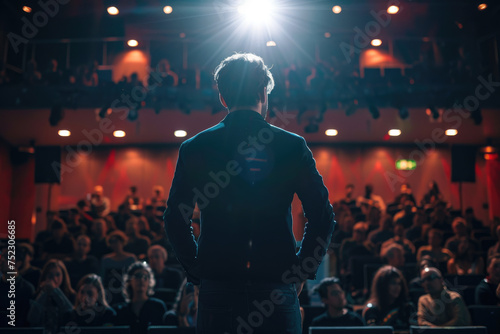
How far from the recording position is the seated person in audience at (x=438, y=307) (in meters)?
4.21

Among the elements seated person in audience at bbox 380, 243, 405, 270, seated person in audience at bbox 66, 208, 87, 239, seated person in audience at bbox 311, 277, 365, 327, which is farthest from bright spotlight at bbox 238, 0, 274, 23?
seated person in audience at bbox 311, 277, 365, 327

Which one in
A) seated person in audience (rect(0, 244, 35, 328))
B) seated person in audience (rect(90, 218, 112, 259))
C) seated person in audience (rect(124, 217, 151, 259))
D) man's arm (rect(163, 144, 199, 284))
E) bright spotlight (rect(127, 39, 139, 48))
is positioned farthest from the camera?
bright spotlight (rect(127, 39, 139, 48))

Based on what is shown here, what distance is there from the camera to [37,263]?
6477 mm

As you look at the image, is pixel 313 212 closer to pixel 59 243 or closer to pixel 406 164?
pixel 59 243

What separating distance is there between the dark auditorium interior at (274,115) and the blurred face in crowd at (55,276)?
74cm

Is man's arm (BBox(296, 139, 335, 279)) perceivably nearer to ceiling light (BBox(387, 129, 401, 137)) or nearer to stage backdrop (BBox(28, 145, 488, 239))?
ceiling light (BBox(387, 129, 401, 137))

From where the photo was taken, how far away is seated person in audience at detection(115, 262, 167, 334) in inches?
172

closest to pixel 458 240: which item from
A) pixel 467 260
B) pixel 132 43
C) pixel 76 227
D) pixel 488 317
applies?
pixel 467 260

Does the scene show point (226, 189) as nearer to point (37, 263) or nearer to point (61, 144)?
point (37, 263)

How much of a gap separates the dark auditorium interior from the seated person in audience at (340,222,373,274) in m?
0.03

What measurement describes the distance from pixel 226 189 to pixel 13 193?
573 inches

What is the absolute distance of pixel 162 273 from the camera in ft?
18.9

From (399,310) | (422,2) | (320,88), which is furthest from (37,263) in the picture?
(422,2)

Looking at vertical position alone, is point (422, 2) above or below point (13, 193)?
above
